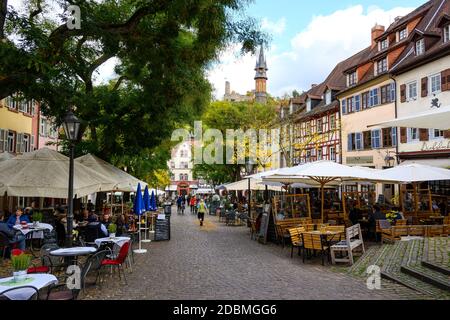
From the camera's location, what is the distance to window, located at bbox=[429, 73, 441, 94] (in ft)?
84.6

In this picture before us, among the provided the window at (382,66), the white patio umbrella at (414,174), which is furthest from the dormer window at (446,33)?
the white patio umbrella at (414,174)

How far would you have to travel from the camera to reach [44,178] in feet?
41.6

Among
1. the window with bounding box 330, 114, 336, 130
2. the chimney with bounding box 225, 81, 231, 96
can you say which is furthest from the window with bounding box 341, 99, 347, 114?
the chimney with bounding box 225, 81, 231, 96

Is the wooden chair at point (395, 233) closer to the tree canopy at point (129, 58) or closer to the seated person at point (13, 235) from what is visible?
the tree canopy at point (129, 58)

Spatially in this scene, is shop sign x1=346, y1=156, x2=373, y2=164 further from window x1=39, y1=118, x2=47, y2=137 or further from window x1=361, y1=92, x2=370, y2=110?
window x1=39, y1=118, x2=47, y2=137

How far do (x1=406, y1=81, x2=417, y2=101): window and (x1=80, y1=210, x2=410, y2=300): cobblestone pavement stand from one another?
18309 millimetres

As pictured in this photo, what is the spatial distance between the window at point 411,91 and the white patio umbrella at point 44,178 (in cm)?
2151

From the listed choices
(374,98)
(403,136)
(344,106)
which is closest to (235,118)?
(344,106)

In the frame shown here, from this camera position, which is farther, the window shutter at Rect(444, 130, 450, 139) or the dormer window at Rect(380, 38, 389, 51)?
the dormer window at Rect(380, 38, 389, 51)

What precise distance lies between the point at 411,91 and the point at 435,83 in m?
2.62

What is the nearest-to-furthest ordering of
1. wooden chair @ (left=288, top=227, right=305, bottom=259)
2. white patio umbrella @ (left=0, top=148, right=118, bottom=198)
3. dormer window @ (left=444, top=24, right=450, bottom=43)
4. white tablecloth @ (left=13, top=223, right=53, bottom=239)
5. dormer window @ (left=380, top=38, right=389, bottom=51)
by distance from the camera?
white patio umbrella @ (left=0, top=148, right=118, bottom=198) → wooden chair @ (left=288, top=227, right=305, bottom=259) → white tablecloth @ (left=13, top=223, right=53, bottom=239) → dormer window @ (left=444, top=24, right=450, bottom=43) → dormer window @ (left=380, top=38, right=389, bottom=51)

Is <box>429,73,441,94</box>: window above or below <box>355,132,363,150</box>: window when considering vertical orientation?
above

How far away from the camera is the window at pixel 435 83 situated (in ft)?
84.6

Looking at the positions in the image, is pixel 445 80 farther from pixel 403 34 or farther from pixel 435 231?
pixel 435 231
